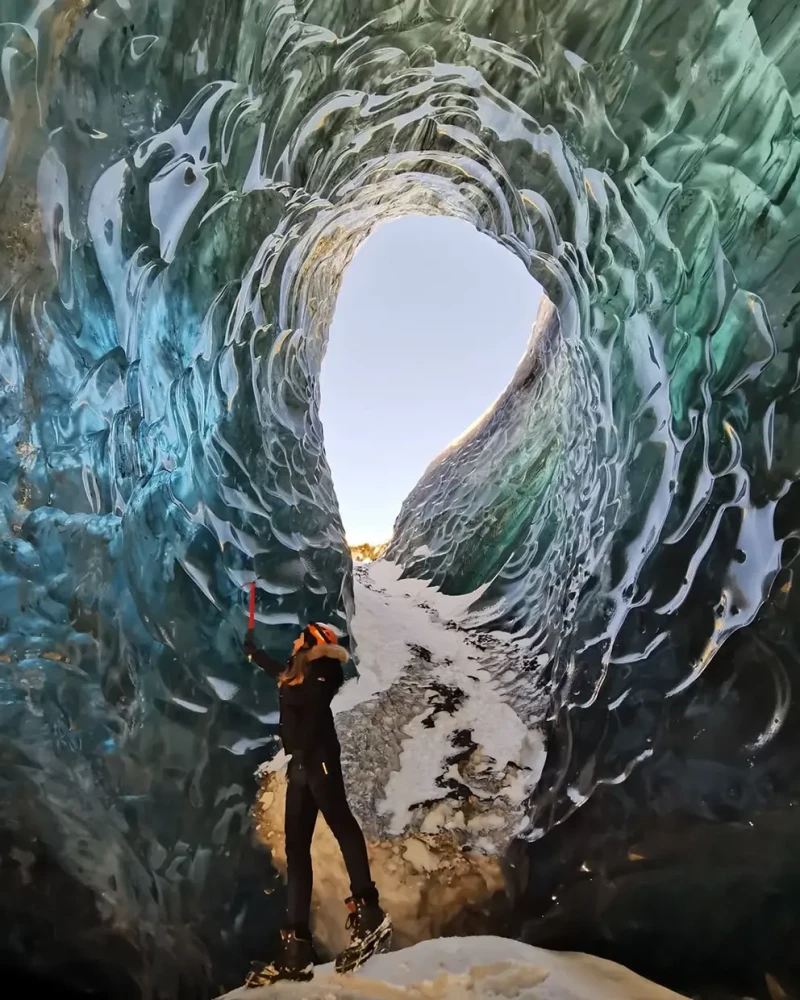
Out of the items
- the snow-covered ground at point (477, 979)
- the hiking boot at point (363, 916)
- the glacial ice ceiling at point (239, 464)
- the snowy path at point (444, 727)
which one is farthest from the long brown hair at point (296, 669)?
the snow-covered ground at point (477, 979)

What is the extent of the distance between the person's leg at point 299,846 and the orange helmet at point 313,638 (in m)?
0.45

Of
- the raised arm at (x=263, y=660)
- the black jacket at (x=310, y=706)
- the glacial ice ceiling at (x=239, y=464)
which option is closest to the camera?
the glacial ice ceiling at (x=239, y=464)

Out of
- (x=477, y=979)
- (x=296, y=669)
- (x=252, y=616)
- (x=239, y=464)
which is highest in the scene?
(x=239, y=464)

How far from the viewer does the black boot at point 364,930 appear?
203 centimetres

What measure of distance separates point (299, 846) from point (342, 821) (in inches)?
6.4

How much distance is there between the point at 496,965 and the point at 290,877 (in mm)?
690

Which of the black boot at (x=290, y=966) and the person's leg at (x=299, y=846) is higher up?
the person's leg at (x=299, y=846)

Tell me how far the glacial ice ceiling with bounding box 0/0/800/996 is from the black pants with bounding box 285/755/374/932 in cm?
12

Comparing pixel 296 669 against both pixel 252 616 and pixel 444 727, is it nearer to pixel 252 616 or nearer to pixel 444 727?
pixel 252 616

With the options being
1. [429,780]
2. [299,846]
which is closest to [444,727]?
[429,780]

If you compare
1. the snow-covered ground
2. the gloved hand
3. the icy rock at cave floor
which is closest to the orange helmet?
the gloved hand

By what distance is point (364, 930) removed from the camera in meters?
2.10

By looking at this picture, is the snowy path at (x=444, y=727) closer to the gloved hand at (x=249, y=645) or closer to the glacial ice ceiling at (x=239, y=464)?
the glacial ice ceiling at (x=239, y=464)

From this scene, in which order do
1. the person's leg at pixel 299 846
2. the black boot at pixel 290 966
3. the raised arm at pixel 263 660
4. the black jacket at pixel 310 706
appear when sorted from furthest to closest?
the raised arm at pixel 263 660, the black jacket at pixel 310 706, the person's leg at pixel 299 846, the black boot at pixel 290 966
